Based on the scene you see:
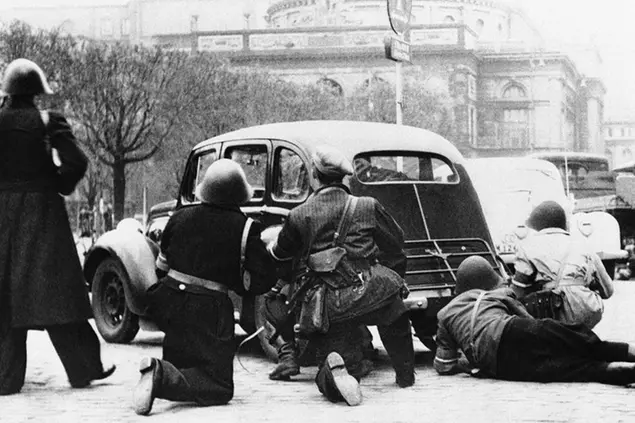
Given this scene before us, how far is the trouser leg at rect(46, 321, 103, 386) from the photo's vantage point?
8.08 m

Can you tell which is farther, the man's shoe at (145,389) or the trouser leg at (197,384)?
the trouser leg at (197,384)

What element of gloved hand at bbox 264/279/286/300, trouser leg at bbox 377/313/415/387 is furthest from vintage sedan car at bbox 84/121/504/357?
trouser leg at bbox 377/313/415/387

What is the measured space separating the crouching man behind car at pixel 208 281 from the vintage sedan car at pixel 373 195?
73.3 inches

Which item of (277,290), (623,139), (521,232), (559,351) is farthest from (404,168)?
(623,139)

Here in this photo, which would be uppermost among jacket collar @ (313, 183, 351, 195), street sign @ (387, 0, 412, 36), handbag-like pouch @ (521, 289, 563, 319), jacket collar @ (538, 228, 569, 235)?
street sign @ (387, 0, 412, 36)

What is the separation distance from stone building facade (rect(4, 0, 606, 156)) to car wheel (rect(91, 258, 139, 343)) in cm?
5827

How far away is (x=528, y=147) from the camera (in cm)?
8006

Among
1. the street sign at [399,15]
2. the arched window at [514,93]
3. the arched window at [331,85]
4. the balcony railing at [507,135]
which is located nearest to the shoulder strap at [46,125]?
the street sign at [399,15]

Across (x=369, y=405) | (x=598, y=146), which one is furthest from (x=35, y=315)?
(x=598, y=146)

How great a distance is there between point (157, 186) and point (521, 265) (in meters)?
45.2

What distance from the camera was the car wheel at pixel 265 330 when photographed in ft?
31.1

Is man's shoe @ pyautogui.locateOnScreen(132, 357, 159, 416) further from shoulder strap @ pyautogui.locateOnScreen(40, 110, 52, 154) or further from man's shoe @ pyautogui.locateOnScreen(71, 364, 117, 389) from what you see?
shoulder strap @ pyautogui.locateOnScreen(40, 110, 52, 154)

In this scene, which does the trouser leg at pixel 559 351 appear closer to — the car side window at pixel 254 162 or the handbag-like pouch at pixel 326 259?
the handbag-like pouch at pixel 326 259

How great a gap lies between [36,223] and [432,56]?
228 feet
